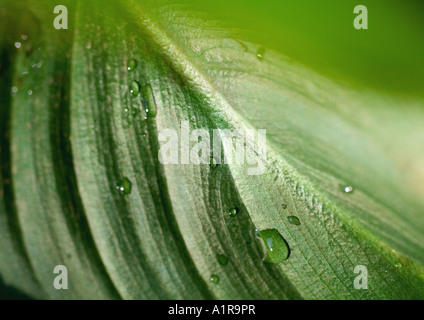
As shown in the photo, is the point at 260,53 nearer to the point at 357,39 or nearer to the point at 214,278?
the point at 357,39

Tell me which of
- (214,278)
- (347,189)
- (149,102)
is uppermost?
(149,102)

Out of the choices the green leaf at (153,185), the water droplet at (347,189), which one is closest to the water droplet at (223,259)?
the green leaf at (153,185)

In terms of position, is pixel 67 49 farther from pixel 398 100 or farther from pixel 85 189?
pixel 398 100

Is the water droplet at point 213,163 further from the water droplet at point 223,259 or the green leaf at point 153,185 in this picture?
the water droplet at point 223,259

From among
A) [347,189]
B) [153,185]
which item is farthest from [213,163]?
[347,189]

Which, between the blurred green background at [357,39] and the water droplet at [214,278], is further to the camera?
the water droplet at [214,278]

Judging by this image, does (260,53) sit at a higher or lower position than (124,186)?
higher

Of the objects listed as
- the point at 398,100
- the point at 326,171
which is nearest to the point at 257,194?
the point at 326,171
